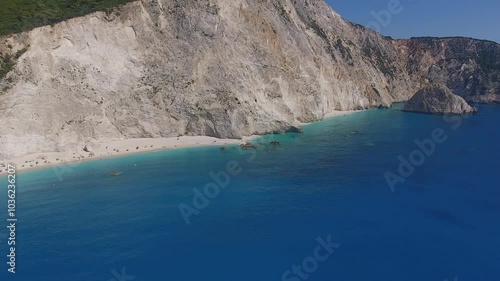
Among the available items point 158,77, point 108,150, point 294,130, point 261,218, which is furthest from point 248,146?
point 261,218

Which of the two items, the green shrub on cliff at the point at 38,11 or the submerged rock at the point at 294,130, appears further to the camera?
the submerged rock at the point at 294,130

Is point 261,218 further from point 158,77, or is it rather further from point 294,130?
point 294,130

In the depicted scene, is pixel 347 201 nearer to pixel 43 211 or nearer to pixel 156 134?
pixel 43 211

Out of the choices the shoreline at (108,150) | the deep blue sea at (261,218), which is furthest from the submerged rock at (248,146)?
the deep blue sea at (261,218)

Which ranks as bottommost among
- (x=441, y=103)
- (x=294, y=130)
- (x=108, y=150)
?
(x=108, y=150)

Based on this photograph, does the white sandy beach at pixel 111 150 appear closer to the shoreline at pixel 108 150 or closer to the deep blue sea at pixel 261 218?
the shoreline at pixel 108 150

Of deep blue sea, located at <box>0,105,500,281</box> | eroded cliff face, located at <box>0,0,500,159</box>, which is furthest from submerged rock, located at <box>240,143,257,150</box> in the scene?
eroded cliff face, located at <box>0,0,500,159</box>
